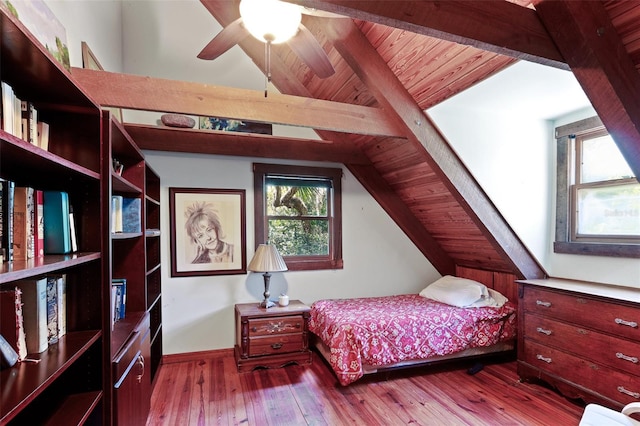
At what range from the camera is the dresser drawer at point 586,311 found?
216cm

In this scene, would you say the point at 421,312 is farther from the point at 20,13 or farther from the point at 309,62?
the point at 20,13

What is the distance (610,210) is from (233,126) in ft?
11.5

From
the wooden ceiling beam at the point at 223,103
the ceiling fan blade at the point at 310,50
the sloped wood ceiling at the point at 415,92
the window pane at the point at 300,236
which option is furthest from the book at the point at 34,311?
the window pane at the point at 300,236

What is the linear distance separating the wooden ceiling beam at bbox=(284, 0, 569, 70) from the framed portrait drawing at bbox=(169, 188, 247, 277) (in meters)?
2.45

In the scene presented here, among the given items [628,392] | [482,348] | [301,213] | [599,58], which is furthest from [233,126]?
[628,392]

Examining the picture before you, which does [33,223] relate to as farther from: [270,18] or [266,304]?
[266,304]

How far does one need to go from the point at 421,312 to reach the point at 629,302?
146 cm

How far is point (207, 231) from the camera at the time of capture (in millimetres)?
3340

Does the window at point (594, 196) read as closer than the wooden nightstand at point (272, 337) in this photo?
Yes

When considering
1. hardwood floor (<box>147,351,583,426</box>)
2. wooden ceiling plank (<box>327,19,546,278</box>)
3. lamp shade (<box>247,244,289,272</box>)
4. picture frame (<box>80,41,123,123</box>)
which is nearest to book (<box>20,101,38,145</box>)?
picture frame (<box>80,41,123,123</box>)

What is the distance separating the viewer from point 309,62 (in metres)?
1.85

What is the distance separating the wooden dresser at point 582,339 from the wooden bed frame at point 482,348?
0.32m

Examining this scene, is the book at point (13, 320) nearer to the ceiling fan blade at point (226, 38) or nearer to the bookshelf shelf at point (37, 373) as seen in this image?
the bookshelf shelf at point (37, 373)

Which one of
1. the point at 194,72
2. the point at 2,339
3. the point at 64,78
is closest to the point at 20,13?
the point at 64,78
